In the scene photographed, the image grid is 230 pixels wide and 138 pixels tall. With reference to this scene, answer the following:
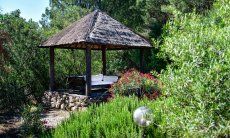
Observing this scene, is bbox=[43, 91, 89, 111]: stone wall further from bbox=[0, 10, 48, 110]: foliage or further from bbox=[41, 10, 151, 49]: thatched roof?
bbox=[41, 10, 151, 49]: thatched roof

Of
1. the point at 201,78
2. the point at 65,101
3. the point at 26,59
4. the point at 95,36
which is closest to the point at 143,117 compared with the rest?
the point at 201,78

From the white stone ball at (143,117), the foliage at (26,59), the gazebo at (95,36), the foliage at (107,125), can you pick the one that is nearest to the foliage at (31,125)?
the foliage at (107,125)

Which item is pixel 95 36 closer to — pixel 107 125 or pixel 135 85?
pixel 135 85

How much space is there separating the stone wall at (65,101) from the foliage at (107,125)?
16.6 feet

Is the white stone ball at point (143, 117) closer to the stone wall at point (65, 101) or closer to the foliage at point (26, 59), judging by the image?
the stone wall at point (65, 101)

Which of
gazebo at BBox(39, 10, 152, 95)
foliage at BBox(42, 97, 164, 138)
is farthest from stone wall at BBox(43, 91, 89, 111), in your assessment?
foliage at BBox(42, 97, 164, 138)

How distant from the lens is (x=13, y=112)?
1437 cm

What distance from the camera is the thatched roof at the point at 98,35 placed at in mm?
13141

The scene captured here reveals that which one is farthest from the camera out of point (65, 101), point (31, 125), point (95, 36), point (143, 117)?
point (65, 101)

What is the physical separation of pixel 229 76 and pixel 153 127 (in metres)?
3.76

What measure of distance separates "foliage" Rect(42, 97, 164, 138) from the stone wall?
16.6 ft

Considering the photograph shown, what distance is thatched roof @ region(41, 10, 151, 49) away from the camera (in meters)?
13.1

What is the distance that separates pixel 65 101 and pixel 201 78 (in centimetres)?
1149

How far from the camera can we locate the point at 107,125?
757cm
